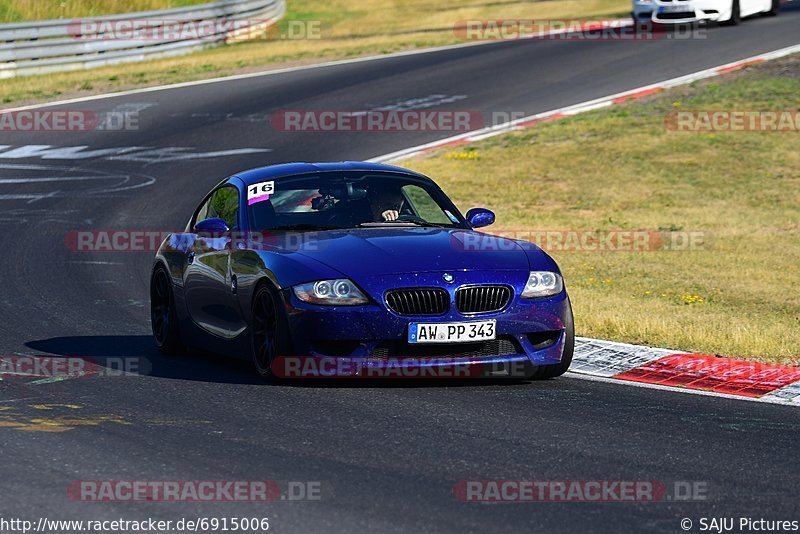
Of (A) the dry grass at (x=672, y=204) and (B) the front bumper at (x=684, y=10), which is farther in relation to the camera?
(B) the front bumper at (x=684, y=10)

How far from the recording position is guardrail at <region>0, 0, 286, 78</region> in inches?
1198

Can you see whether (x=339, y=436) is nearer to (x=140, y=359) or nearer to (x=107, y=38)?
(x=140, y=359)

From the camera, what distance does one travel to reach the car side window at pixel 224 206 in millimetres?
10797

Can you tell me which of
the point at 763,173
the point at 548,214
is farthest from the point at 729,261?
the point at 763,173

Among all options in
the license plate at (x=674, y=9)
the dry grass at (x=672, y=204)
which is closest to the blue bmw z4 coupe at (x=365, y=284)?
the dry grass at (x=672, y=204)

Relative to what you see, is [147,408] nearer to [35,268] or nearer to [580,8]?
[35,268]

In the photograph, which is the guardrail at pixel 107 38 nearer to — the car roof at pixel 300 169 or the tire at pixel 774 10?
the tire at pixel 774 10

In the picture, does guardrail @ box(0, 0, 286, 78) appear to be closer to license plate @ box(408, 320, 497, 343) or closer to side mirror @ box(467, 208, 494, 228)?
side mirror @ box(467, 208, 494, 228)

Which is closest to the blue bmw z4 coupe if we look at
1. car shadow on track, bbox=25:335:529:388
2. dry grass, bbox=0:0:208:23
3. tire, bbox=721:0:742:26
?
car shadow on track, bbox=25:335:529:388

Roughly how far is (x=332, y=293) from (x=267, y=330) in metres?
0.64

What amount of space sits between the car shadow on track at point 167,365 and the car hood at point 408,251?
76 cm

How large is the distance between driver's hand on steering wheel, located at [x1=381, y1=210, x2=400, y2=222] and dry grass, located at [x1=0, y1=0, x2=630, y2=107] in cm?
1828

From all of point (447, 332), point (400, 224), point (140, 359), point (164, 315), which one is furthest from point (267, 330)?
point (164, 315)

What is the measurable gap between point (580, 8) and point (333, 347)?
116 feet
